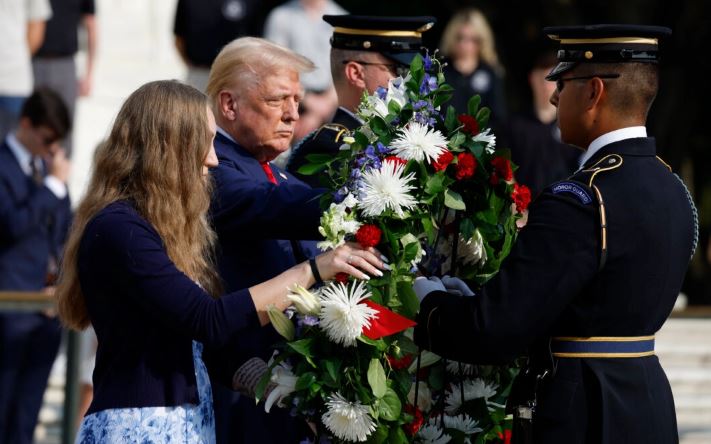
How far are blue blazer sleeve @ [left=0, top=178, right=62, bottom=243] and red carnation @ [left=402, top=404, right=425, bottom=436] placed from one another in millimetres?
3921

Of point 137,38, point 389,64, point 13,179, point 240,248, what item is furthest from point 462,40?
point 240,248

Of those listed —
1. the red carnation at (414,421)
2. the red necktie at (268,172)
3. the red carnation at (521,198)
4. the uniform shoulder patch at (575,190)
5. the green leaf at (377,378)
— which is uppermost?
the uniform shoulder patch at (575,190)

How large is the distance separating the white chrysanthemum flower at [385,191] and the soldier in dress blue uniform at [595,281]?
285mm

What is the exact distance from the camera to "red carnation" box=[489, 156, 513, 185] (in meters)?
4.10

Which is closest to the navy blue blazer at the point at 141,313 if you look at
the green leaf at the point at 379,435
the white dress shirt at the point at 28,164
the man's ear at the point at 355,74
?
the green leaf at the point at 379,435

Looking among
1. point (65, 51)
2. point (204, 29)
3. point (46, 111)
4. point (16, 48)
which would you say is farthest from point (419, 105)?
point (204, 29)

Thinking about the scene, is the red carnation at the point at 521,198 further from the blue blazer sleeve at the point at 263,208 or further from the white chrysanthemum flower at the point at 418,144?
the blue blazer sleeve at the point at 263,208

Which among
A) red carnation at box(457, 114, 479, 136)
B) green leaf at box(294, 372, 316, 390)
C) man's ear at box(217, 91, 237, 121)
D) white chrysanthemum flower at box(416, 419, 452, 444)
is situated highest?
red carnation at box(457, 114, 479, 136)

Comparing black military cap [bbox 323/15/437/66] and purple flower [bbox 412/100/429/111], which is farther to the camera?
black military cap [bbox 323/15/437/66]

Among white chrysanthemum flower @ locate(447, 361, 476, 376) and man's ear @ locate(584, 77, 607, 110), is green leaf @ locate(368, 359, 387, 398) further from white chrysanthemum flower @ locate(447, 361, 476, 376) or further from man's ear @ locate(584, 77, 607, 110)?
man's ear @ locate(584, 77, 607, 110)

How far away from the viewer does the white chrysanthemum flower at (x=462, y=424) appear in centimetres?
417

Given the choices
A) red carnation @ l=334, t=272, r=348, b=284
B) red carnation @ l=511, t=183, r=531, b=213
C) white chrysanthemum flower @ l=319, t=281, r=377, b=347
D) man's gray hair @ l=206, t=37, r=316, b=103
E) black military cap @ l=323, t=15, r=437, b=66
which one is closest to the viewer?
white chrysanthemum flower @ l=319, t=281, r=377, b=347

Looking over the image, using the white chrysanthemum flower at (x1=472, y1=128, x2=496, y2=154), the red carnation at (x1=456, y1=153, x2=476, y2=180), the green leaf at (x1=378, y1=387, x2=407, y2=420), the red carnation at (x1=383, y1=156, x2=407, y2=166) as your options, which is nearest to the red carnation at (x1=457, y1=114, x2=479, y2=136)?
the white chrysanthemum flower at (x1=472, y1=128, x2=496, y2=154)

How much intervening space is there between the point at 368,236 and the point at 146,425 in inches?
Result: 32.0
